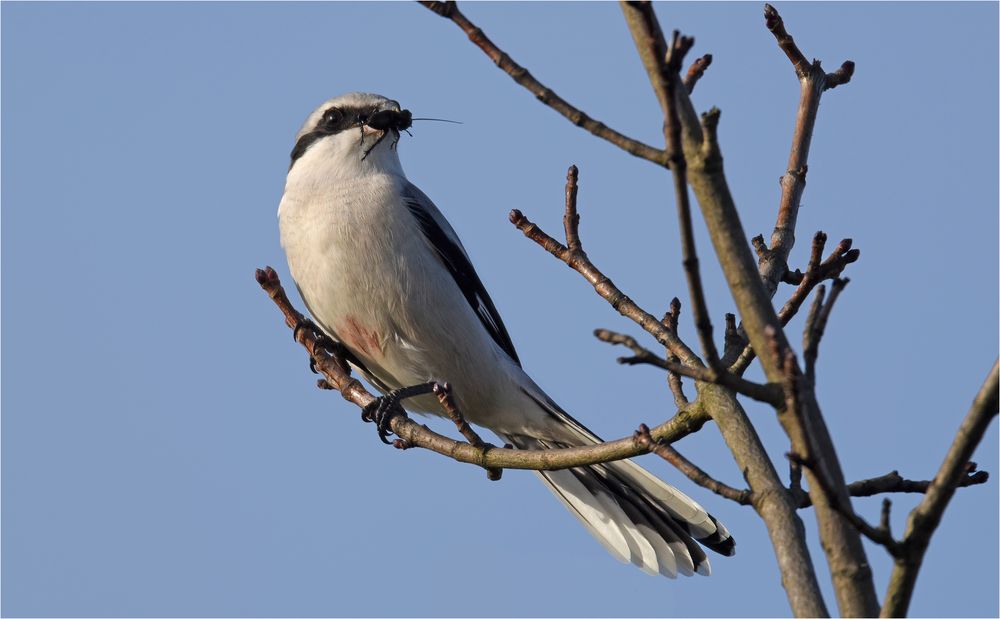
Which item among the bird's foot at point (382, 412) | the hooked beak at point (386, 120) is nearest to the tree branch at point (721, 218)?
the bird's foot at point (382, 412)

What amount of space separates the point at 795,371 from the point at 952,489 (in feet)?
1.30

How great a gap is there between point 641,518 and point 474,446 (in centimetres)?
158

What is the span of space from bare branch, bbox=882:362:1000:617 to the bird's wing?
A: 418 centimetres

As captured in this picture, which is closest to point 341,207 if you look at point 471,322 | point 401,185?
point 401,185

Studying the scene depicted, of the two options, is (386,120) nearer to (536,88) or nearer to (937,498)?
(536,88)

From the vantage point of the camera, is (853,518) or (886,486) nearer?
(853,518)

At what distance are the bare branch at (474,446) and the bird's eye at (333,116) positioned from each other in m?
1.78

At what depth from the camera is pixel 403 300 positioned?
604 cm

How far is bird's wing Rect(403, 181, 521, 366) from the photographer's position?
254 inches

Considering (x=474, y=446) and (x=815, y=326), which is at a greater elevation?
(x=474, y=446)

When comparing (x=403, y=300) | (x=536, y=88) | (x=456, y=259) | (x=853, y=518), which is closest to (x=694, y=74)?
(x=536, y=88)

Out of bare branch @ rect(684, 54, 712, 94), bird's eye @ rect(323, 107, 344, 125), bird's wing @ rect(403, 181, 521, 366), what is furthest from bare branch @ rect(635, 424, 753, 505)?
bird's eye @ rect(323, 107, 344, 125)

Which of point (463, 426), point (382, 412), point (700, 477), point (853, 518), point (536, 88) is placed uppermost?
point (382, 412)

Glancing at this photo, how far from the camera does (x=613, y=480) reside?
5.57 meters
